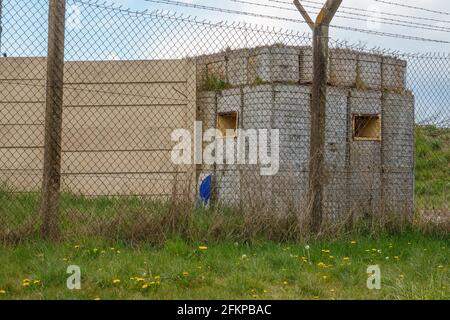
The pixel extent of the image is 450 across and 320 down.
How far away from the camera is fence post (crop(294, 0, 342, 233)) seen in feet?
20.2

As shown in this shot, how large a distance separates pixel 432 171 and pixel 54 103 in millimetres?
8632

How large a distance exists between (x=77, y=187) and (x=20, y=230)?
3310 mm

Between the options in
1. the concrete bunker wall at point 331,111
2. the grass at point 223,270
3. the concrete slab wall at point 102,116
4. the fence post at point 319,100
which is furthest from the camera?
the concrete slab wall at point 102,116

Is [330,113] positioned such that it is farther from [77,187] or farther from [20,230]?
[20,230]

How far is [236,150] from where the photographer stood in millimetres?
8133

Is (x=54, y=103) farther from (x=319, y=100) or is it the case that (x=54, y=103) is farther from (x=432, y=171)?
(x=432, y=171)

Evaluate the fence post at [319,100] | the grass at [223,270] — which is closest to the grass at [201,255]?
the grass at [223,270]

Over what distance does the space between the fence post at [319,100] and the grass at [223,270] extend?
771 millimetres

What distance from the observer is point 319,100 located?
6.26 meters

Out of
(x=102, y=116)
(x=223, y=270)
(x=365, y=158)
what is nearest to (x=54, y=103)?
(x=223, y=270)

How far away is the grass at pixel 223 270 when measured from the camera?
4.16 meters

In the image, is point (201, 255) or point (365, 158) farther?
point (365, 158)

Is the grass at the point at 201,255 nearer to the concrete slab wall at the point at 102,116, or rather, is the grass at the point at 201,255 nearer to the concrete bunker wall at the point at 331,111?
the concrete bunker wall at the point at 331,111
